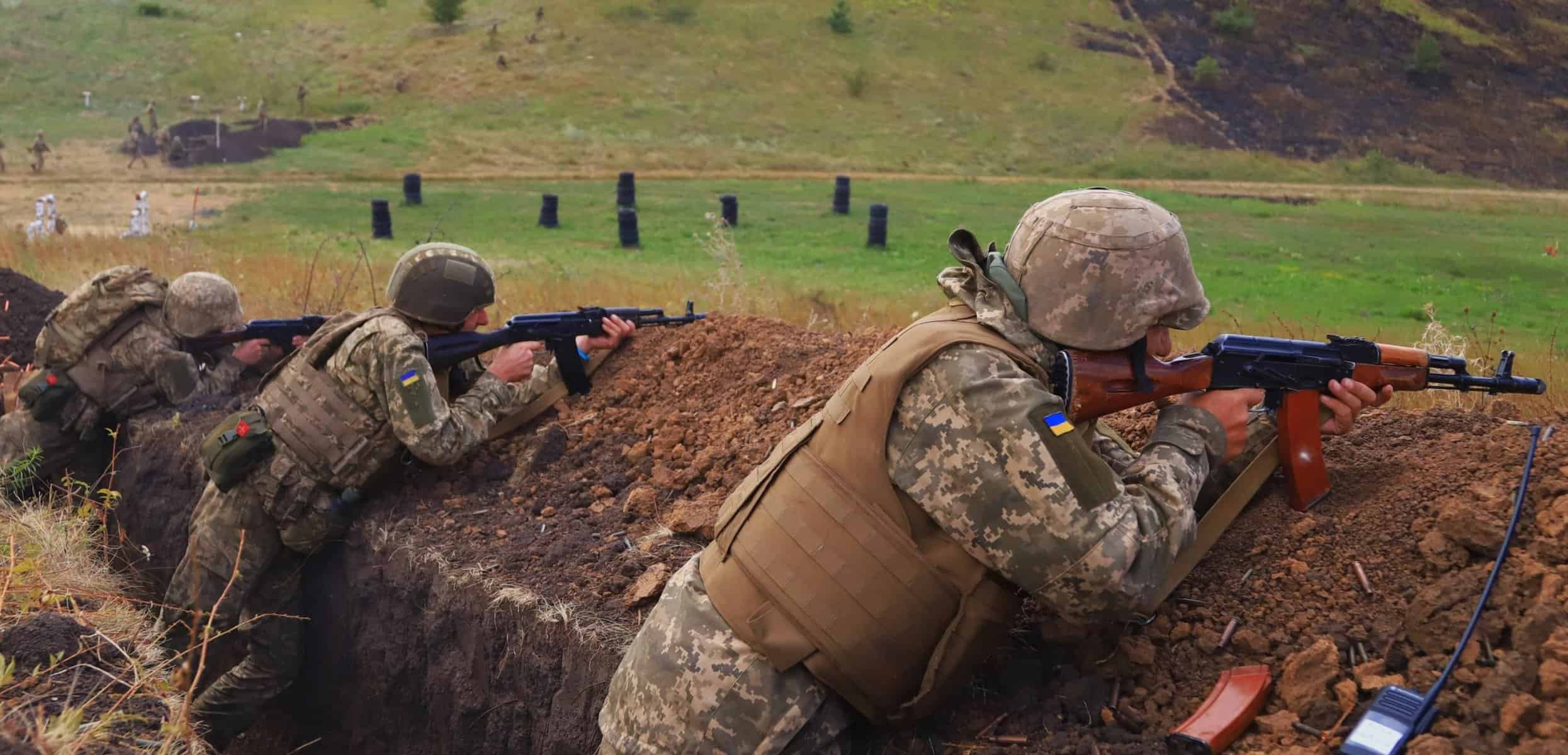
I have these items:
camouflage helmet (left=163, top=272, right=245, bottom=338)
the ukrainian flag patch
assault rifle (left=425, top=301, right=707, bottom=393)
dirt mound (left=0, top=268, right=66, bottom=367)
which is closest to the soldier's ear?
the ukrainian flag patch

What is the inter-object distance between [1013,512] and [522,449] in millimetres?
3987

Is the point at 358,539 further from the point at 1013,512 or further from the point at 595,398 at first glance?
the point at 1013,512

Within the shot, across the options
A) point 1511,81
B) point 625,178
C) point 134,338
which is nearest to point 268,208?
point 625,178

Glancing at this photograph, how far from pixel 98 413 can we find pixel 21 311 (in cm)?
284

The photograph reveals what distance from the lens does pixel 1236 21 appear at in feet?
156

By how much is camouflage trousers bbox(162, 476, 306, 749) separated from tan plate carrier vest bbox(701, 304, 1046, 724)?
143 inches

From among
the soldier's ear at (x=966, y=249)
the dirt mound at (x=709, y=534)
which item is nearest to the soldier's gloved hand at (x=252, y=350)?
the dirt mound at (x=709, y=534)

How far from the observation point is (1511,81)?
4200 cm

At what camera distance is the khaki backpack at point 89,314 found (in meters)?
7.40

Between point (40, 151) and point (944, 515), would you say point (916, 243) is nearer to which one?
point (944, 515)

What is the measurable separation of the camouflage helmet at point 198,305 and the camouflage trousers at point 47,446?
95 centimetres

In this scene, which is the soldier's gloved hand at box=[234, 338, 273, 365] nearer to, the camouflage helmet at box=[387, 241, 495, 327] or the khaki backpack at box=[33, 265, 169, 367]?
the khaki backpack at box=[33, 265, 169, 367]

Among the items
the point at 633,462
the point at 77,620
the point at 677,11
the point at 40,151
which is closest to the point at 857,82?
the point at 677,11

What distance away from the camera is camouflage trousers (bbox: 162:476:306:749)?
5820mm
